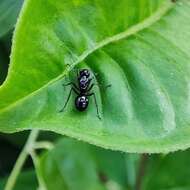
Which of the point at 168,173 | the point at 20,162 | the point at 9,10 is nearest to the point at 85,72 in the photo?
the point at 9,10

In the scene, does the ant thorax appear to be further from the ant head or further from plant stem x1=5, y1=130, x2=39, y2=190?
plant stem x1=5, y1=130, x2=39, y2=190

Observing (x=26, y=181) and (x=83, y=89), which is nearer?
(x=83, y=89)

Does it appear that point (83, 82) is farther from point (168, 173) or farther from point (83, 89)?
point (168, 173)

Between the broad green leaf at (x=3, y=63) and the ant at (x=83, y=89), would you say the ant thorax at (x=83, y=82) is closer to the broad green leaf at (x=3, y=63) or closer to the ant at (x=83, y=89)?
the ant at (x=83, y=89)

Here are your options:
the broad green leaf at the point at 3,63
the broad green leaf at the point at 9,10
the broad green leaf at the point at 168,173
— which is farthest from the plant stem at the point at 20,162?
the broad green leaf at the point at 168,173

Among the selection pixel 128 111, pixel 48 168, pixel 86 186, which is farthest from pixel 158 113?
pixel 86 186

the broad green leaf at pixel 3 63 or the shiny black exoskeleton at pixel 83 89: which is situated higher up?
the broad green leaf at pixel 3 63
